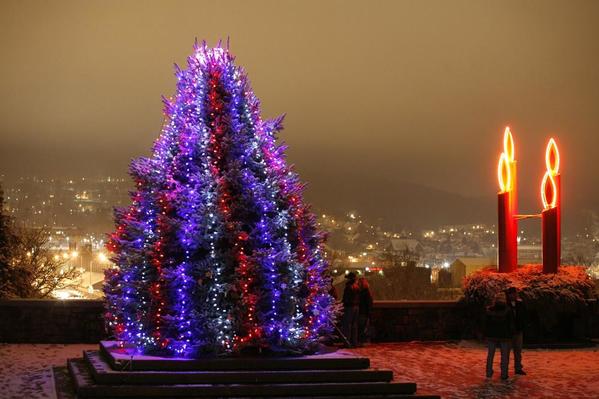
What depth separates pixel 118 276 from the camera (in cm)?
1266

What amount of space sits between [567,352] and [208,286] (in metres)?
9.38

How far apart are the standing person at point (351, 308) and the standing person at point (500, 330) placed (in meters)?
4.02

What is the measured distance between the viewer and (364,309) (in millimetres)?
17328

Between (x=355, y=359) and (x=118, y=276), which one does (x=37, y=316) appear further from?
(x=355, y=359)

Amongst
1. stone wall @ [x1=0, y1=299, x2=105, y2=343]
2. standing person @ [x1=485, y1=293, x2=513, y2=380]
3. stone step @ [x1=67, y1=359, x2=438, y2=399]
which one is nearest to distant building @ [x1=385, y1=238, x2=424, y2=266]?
stone wall @ [x1=0, y1=299, x2=105, y2=343]

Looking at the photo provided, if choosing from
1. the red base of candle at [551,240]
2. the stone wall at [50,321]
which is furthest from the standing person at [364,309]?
the stone wall at [50,321]

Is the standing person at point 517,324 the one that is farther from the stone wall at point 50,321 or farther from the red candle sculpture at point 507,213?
the stone wall at point 50,321

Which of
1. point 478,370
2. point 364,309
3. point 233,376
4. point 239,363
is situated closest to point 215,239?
point 239,363

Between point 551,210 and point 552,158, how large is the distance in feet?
5.55

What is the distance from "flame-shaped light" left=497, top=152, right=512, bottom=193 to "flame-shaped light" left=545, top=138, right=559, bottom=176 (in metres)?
0.97

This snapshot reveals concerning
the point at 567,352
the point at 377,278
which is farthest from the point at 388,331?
the point at 377,278

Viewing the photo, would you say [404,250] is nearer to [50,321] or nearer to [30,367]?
[50,321]

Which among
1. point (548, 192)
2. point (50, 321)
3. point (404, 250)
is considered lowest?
point (50, 321)

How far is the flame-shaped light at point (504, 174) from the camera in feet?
67.4
